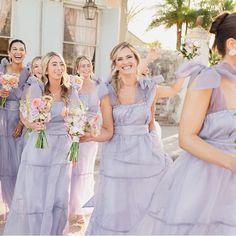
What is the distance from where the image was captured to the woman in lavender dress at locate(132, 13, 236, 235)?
7.47 feet

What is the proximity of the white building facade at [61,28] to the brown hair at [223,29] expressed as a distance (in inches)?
342

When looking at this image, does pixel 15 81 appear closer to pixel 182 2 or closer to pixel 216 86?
pixel 216 86

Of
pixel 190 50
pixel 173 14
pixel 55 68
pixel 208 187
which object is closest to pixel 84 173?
pixel 55 68

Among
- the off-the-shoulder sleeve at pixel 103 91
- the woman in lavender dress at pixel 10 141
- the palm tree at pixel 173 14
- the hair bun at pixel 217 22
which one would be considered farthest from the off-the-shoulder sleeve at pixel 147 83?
the palm tree at pixel 173 14

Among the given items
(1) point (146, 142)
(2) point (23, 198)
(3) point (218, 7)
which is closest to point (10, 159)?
(2) point (23, 198)

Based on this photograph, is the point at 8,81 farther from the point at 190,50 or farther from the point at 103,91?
the point at 190,50

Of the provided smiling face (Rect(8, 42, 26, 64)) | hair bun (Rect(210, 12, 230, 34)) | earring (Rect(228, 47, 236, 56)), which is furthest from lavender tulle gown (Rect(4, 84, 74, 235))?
earring (Rect(228, 47, 236, 56))

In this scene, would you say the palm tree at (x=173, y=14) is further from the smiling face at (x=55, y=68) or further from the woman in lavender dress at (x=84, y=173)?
the smiling face at (x=55, y=68)

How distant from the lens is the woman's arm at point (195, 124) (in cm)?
226

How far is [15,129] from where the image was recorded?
6043mm

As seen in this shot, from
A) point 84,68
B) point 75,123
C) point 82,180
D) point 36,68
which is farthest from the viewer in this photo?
point 84,68

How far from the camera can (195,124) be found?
2287 millimetres

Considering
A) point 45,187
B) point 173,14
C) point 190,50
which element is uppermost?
point 173,14

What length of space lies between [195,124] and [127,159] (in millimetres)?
2087
